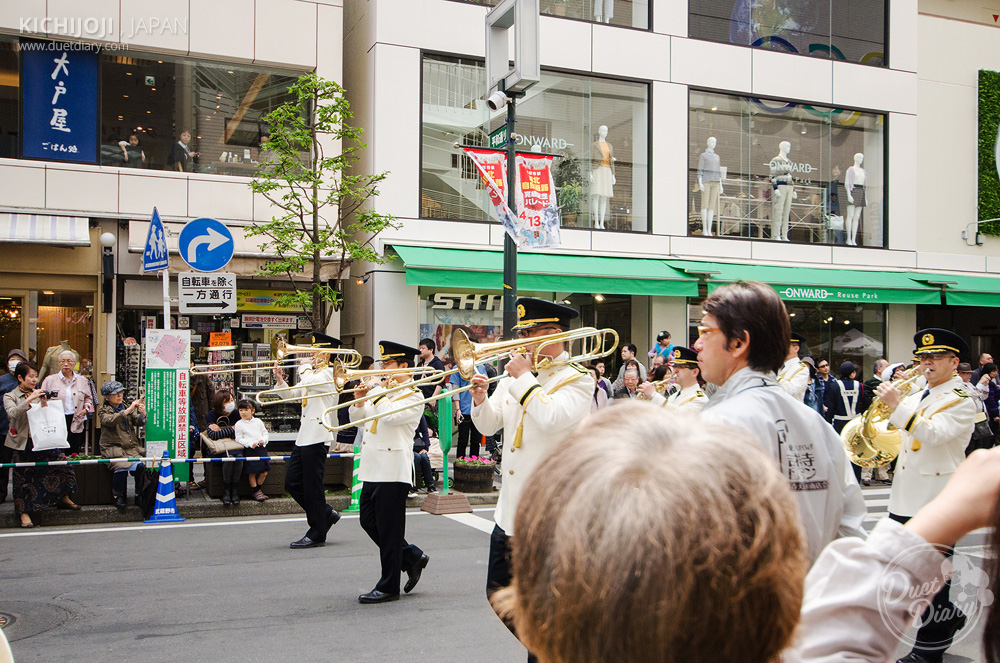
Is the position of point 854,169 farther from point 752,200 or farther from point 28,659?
point 28,659

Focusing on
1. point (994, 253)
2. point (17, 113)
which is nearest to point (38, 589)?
point (17, 113)

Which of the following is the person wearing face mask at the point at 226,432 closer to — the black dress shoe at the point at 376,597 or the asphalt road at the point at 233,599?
the asphalt road at the point at 233,599

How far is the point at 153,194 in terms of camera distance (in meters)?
14.7

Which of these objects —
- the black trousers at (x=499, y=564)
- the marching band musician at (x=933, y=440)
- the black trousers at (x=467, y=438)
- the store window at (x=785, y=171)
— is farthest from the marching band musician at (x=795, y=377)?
the store window at (x=785, y=171)

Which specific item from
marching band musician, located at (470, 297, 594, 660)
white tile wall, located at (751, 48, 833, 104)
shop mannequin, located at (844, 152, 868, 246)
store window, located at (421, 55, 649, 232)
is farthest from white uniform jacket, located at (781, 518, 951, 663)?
shop mannequin, located at (844, 152, 868, 246)

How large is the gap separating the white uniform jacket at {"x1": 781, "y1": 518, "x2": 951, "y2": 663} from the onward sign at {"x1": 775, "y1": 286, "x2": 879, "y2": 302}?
17988 mm

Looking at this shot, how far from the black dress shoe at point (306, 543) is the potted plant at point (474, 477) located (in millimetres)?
3333

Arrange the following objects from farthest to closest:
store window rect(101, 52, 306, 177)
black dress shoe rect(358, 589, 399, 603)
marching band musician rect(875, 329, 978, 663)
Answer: store window rect(101, 52, 306, 177)
black dress shoe rect(358, 589, 399, 603)
marching band musician rect(875, 329, 978, 663)

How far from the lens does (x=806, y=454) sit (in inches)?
106

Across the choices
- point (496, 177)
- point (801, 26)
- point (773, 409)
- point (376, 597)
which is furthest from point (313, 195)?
point (801, 26)

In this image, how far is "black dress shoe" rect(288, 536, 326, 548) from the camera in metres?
8.62

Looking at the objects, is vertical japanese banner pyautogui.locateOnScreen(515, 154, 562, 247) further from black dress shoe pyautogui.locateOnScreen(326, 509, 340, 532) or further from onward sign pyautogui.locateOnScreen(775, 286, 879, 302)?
onward sign pyautogui.locateOnScreen(775, 286, 879, 302)

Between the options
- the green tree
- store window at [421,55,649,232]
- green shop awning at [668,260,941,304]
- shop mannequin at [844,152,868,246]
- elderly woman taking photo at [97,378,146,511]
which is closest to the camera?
elderly woman taking photo at [97,378,146,511]

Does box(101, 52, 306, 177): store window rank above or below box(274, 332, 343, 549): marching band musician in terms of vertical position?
above
